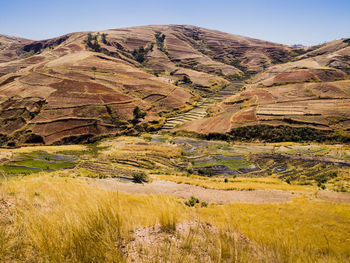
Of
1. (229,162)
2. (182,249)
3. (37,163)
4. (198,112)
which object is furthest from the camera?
(198,112)

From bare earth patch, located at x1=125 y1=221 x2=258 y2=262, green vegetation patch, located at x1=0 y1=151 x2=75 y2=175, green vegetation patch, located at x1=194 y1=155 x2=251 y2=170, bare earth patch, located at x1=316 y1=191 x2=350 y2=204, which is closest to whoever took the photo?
bare earth patch, located at x1=125 y1=221 x2=258 y2=262

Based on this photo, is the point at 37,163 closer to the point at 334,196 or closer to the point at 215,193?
the point at 215,193

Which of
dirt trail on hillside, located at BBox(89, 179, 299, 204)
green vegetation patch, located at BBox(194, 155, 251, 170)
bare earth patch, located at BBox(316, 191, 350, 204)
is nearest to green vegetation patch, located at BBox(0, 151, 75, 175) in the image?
dirt trail on hillside, located at BBox(89, 179, 299, 204)

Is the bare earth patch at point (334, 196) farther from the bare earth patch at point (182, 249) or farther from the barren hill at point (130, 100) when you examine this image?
the barren hill at point (130, 100)

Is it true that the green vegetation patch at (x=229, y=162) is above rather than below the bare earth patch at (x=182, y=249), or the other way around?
below

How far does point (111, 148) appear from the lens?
42125mm

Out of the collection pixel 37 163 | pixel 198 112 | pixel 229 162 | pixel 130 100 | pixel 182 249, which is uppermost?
pixel 182 249

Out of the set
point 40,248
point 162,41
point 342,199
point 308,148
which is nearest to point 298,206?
point 342,199

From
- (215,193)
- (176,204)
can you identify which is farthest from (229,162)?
(176,204)

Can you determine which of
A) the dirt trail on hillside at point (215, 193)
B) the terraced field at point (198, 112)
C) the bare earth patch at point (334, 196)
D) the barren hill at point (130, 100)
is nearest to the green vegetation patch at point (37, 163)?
the barren hill at point (130, 100)

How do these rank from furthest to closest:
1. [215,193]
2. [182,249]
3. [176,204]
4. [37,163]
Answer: [37,163] → [215,193] → [176,204] → [182,249]

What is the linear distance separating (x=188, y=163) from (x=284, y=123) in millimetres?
28716

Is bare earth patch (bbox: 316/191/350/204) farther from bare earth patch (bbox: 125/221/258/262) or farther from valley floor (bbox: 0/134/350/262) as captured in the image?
bare earth patch (bbox: 125/221/258/262)

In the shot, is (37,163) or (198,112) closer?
(37,163)
